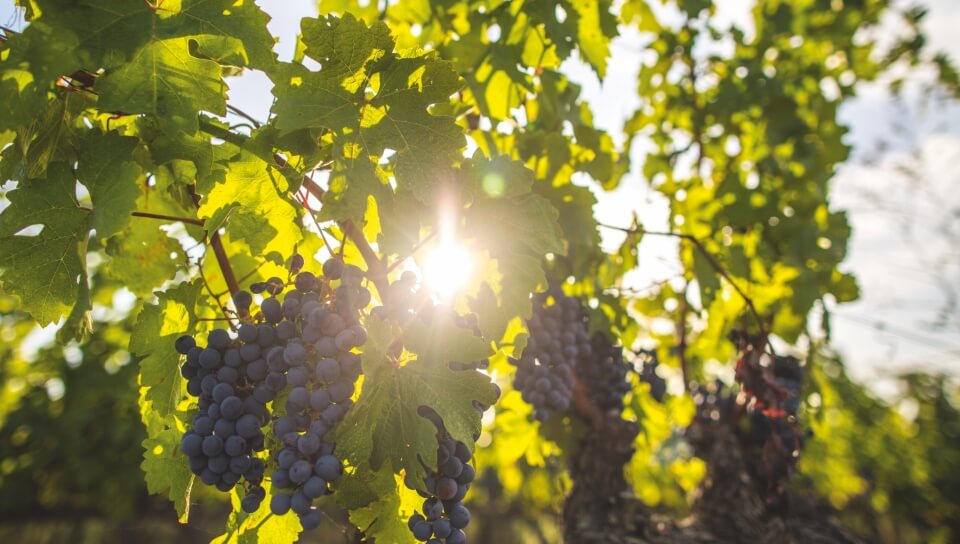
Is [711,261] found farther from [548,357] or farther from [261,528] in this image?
[261,528]

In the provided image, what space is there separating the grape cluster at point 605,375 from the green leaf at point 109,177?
201 cm

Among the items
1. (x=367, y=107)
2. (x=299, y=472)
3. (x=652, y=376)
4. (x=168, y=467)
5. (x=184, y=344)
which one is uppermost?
(x=367, y=107)

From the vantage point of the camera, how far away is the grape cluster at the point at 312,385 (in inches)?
49.7

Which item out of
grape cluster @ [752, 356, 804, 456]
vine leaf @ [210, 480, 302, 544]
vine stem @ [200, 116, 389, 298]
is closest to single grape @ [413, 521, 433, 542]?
vine leaf @ [210, 480, 302, 544]

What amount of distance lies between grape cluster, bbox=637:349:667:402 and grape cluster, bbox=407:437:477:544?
1908mm

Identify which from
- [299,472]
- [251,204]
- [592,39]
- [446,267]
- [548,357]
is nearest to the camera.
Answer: [299,472]

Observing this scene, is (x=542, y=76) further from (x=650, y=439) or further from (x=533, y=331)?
(x=650, y=439)

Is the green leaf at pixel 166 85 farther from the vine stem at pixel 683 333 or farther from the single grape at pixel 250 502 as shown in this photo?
the vine stem at pixel 683 333

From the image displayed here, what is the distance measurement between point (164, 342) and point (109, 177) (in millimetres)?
442

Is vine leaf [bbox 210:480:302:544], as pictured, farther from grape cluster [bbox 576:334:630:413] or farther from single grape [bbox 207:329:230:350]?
grape cluster [bbox 576:334:630:413]

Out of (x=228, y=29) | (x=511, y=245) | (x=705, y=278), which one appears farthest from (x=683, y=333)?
(x=228, y=29)

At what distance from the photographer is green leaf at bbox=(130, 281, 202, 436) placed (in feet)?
5.08

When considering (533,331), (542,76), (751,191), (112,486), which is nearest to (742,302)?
(751,191)

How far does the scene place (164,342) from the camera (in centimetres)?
158
